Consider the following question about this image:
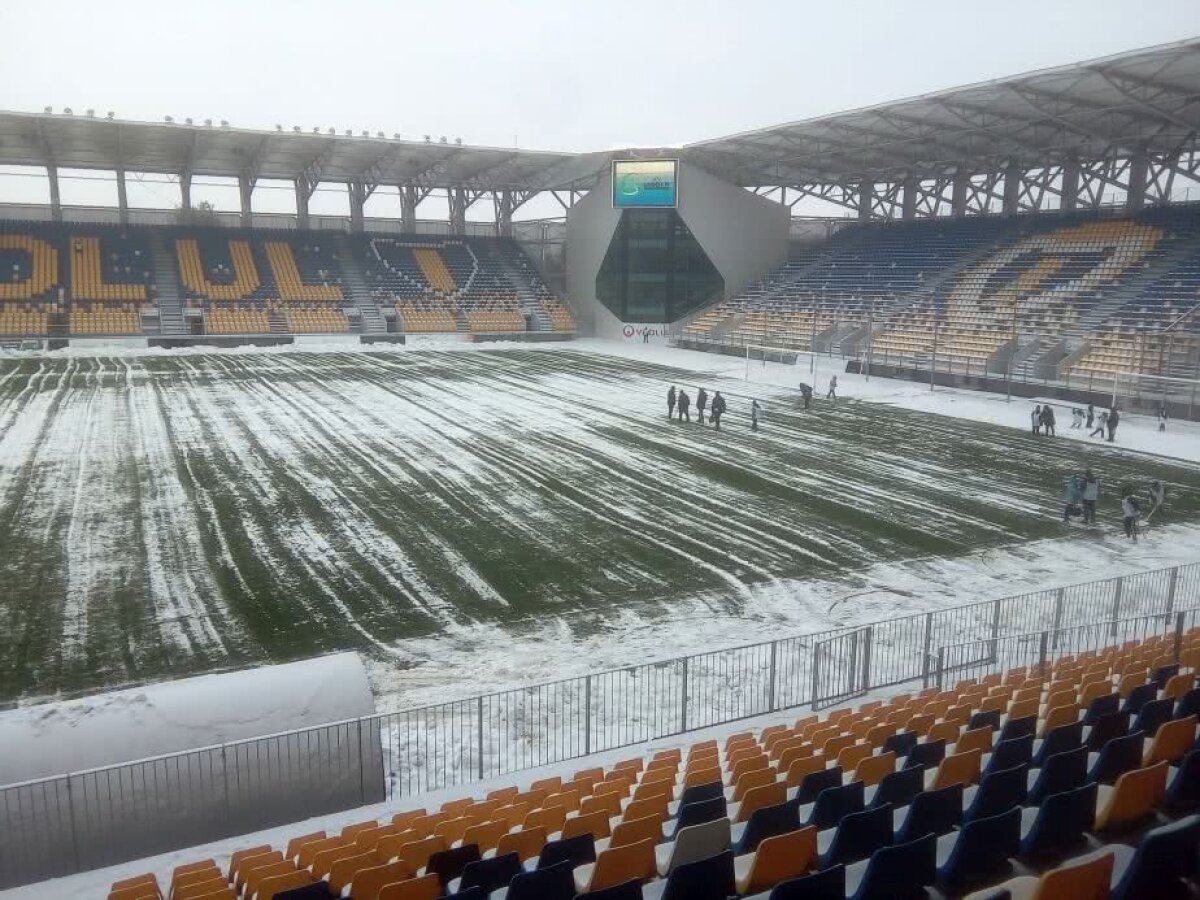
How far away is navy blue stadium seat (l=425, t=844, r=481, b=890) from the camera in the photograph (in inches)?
218

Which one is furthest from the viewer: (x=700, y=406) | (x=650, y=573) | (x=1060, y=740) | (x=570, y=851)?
(x=700, y=406)

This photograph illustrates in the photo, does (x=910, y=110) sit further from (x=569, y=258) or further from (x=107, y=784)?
(x=107, y=784)

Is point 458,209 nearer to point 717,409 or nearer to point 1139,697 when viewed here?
point 717,409

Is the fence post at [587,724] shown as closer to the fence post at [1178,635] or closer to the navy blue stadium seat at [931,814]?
the navy blue stadium seat at [931,814]

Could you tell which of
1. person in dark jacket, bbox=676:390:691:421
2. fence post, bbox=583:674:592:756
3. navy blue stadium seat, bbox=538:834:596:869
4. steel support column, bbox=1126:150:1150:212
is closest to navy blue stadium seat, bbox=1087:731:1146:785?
navy blue stadium seat, bbox=538:834:596:869

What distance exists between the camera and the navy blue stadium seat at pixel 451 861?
553 cm

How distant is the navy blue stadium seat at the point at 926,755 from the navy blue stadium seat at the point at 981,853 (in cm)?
194

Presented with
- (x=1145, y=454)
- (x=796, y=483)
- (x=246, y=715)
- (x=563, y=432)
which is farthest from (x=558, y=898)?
(x=1145, y=454)

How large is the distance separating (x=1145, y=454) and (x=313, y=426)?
72.1ft

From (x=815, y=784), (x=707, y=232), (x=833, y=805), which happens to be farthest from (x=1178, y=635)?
(x=707, y=232)

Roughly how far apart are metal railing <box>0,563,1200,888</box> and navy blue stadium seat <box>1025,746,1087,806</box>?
4.00 metres

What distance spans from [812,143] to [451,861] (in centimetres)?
4833

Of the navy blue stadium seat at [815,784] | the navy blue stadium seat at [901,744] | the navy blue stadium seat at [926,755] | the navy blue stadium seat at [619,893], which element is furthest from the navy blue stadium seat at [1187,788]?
the navy blue stadium seat at [619,893]

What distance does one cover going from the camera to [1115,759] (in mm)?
5754
